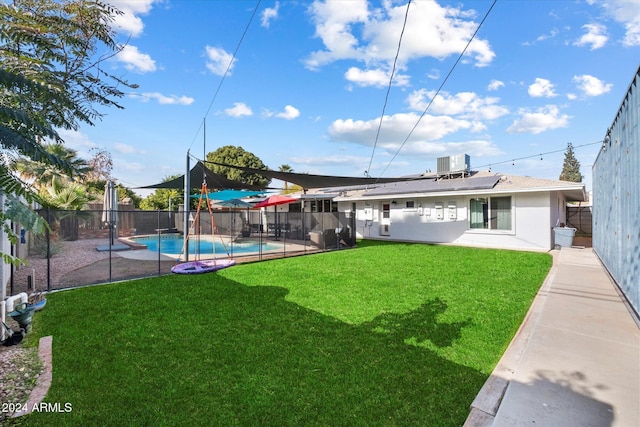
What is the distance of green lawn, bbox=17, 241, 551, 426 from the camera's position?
8.47 feet

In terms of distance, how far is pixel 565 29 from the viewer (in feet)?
26.3

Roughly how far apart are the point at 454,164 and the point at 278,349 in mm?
18701

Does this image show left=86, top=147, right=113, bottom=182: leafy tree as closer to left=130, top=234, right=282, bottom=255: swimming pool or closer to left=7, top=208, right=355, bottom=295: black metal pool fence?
left=130, top=234, right=282, bottom=255: swimming pool

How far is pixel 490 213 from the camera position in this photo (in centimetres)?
1381

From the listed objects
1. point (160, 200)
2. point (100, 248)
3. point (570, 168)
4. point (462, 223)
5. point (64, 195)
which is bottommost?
point (100, 248)

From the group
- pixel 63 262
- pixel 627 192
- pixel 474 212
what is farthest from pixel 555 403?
pixel 474 212

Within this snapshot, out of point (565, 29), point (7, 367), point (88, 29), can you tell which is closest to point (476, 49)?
point (565, 29)

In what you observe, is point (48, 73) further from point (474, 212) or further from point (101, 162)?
point (101, 162)

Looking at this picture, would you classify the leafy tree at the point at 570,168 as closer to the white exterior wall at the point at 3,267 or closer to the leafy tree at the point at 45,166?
the leafy tree at the point at 45,166

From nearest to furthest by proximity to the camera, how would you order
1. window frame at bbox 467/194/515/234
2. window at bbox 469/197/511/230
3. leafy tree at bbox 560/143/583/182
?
window frame at bbox 467/194/515/234 → window at bbox 469/197/511/230 → leafy tree at bbox 560/143/583/182

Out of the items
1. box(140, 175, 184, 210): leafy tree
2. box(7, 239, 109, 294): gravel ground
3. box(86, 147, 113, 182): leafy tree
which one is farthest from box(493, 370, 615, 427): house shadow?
box(86, 147, 113, 182): leafy tree

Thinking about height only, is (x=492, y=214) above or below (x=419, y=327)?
above

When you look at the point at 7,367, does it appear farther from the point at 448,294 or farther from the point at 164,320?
the point at 448,294

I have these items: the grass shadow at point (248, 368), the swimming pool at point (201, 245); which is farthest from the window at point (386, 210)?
the grass shadow at point (248, 368)
